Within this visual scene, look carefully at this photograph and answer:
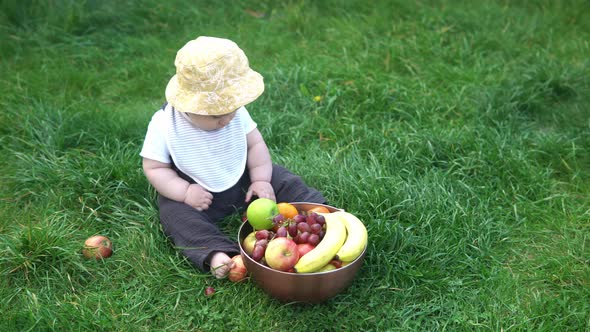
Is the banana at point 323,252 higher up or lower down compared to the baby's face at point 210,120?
lower down

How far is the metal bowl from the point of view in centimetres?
276

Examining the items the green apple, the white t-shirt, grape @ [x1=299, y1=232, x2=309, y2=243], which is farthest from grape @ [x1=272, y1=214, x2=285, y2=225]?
the white t-shirt

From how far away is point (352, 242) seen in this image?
2867mm

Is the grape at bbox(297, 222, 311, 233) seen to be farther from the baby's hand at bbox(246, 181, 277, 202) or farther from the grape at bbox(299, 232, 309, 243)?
the baby's hand at bbox(246, 181, 277, 202)

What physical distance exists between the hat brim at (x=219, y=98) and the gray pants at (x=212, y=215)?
1.68 feet

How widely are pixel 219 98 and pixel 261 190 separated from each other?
644 millimetres

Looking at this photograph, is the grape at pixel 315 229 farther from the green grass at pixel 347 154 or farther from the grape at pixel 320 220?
the green grass at pixel 347 154

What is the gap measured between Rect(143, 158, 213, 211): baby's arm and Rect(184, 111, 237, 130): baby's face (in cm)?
29

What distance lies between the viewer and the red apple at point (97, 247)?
325cm

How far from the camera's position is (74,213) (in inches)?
141

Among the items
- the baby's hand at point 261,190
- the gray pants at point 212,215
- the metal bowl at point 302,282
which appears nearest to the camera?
the metal bowl at point 302,282

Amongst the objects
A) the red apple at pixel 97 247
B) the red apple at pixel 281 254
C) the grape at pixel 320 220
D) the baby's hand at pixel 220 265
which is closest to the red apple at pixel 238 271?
the baby's hand at pixel 220 265

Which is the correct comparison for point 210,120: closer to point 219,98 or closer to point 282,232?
point 219,98

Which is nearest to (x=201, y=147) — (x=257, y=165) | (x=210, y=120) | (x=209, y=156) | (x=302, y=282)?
(x=209, y=156)
